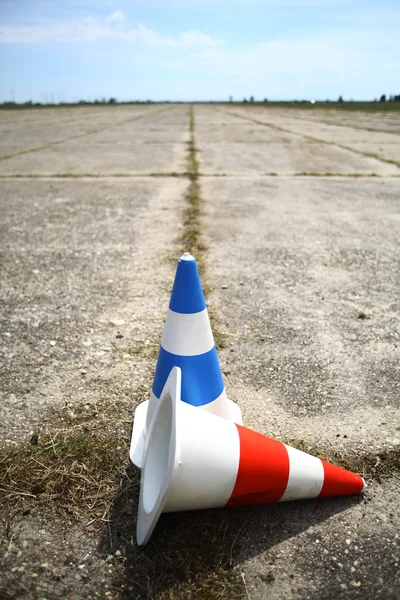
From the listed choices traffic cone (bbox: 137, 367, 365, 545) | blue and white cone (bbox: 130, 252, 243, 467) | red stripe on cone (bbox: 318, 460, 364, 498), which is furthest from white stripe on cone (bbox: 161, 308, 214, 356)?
red stripe on cone (bbox: 318, 460, 364, 498)

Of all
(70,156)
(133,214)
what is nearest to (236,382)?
(133,214)

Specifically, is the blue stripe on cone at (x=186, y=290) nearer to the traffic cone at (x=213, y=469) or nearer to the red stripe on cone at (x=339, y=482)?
the traffic cone at (x=213, y=469)

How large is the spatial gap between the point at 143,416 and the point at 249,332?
3.46 feet

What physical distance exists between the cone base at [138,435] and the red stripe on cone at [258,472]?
0.43 m

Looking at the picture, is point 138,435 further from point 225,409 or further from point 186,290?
point 186,290

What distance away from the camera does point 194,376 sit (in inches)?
76.2

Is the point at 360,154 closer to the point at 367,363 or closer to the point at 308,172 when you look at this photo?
the point at 308,172

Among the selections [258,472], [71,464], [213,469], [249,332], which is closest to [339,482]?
[258,472]

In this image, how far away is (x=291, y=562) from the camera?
1.50m

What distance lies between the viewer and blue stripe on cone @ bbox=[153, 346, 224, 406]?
6.28 ft

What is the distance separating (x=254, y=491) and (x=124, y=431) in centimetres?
69

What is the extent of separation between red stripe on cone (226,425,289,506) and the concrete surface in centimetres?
9

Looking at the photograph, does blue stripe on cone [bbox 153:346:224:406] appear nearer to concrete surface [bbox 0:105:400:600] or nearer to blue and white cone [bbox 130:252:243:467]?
blue and white cone [bbox 130:252:243:467]

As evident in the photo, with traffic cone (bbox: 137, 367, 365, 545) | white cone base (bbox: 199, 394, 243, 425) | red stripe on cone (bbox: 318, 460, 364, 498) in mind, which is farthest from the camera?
white cone base (bbox: 199, 394, 243, 425)
